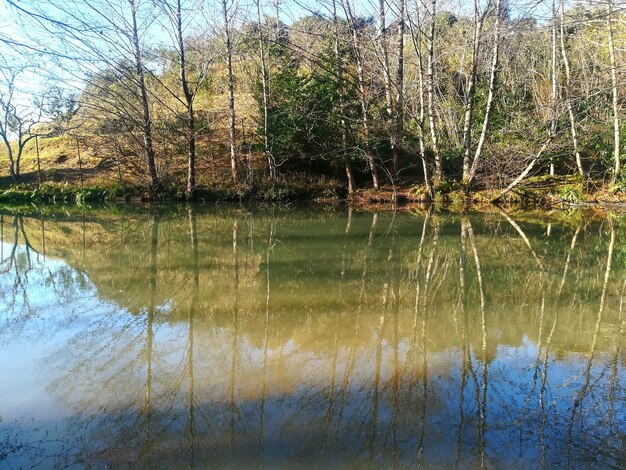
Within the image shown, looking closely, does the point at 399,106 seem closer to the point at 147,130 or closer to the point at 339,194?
the point at 339,194

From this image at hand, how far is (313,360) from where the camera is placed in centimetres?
397

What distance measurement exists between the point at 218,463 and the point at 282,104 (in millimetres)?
18368

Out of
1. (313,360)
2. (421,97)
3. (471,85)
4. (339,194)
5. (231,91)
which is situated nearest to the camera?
(313,360)

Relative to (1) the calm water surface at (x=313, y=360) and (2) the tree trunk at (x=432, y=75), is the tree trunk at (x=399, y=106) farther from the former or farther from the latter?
(1) the calm water surface at (x=313, y=360)

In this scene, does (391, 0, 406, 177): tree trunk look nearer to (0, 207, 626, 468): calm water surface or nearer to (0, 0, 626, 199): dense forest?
(0, 0, 626, 199): dense forest

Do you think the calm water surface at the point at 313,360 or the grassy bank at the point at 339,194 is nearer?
the calm water surface at the point at 313,360

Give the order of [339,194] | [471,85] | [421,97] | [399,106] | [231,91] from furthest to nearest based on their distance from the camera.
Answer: [339,194] → [231,91] → [399,106] → [421,97] → [471,85]

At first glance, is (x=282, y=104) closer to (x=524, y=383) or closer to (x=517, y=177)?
(x=517, y=177)

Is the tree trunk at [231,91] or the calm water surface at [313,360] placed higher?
the tree trunk at [231,91]

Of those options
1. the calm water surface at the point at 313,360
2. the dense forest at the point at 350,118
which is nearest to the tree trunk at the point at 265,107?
the dense forest at the point at 350,118

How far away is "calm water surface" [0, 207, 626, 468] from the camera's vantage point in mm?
2734

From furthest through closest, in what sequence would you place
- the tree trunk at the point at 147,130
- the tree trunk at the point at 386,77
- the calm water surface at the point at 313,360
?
the tree trunk at the point at 147,130 < the tree trunk at the point at 386,77 < the calm water surface at the point at 313,360

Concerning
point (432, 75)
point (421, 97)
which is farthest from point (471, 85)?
point (421, 97)

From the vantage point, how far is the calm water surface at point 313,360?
8.97 ft
